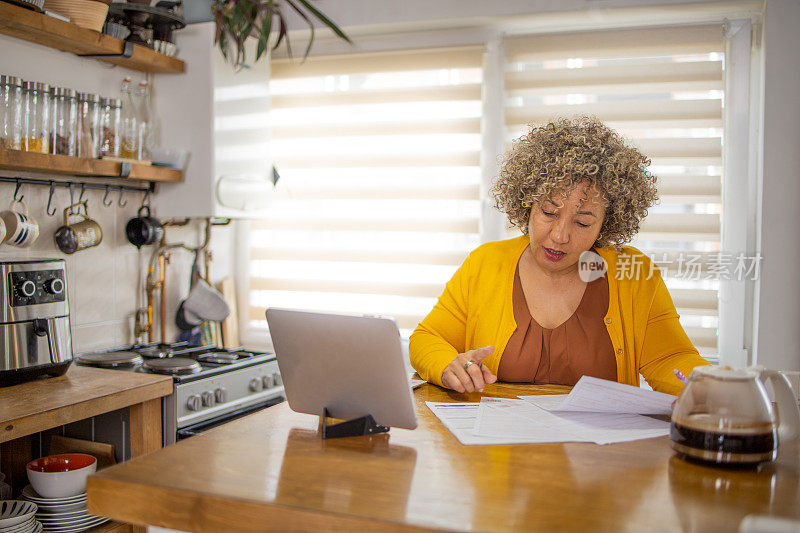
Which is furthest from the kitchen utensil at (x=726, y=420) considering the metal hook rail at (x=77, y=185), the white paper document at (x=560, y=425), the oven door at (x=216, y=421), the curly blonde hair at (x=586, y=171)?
the metal hook rail at (x=77, y=185)

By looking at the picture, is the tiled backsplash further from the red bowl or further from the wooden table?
the wooden table

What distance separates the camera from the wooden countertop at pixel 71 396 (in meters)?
1.73

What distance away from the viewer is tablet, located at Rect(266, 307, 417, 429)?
1228 mm

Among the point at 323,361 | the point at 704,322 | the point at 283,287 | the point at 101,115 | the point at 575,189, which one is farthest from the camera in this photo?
the point at 283,287

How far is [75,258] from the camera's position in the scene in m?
2.57

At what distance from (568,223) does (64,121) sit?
1.66 m

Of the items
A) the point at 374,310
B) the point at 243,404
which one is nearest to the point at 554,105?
the point at 374,310

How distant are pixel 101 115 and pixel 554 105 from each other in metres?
1.70

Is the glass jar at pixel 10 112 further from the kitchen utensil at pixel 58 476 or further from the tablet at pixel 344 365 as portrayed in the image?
the tablet at pixel 344 365

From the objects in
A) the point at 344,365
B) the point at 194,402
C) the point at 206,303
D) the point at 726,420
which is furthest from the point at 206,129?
the point at 726,420

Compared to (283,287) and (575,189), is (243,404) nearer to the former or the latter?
(283,287)

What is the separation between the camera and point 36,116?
88.7 inches

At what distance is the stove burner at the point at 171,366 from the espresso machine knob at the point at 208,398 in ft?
0.28

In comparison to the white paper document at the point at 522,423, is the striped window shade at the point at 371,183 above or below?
above
